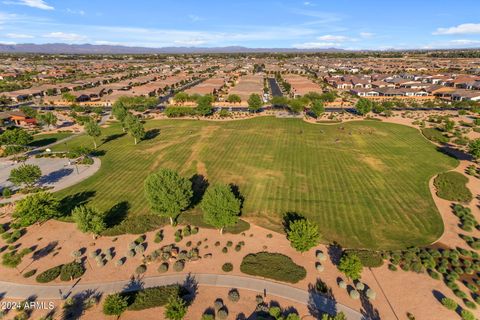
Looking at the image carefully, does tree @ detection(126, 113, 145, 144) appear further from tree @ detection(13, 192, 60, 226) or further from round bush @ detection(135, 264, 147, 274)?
round bush @ detection(135, 264, 147, 274)

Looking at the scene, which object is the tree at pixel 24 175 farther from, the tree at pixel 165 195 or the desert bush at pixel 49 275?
the tree at pixel 165 195

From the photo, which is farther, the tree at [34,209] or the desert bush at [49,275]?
the tree at [34,209]

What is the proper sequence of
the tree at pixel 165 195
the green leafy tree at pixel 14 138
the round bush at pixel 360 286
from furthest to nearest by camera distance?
1. the green leafy tree at pixel 14 138
2. the tree at pixel 165 195
3. the round bush at pixel 360 286

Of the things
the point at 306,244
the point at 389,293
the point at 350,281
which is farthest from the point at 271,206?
the point at 389,293

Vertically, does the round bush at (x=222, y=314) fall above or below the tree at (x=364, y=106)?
below

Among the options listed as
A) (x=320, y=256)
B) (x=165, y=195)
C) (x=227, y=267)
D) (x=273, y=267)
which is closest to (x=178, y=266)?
(x=227, y=267)

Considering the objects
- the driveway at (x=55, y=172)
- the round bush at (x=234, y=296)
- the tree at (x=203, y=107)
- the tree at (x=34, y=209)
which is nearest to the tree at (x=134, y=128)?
the driveway at (x=55, y=172)

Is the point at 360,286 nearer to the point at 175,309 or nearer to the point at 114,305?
the point at 175,309

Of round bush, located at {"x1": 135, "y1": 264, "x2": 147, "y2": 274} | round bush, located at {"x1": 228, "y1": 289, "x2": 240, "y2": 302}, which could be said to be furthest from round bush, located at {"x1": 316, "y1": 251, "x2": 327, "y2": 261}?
round bush, located at {"x1": 135, "y1": 264, "x2": 147, "y2": 274}

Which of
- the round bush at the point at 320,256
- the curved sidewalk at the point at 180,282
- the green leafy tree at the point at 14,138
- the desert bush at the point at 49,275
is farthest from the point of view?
the green leafy tree at the point at 14,138
